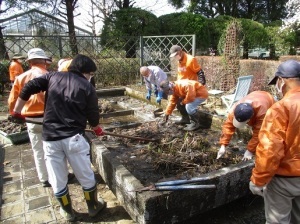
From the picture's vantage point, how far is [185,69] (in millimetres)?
5445

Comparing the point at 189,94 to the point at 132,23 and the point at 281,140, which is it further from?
the point at 132,23

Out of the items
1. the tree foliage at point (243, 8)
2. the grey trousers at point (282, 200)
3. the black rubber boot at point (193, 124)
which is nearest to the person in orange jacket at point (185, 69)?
the black rubber boot at point (193, 124)

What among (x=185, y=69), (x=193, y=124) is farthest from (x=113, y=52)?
(x=193, y=124)

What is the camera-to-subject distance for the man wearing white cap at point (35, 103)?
3.24 meters

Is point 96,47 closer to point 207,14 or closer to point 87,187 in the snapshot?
point 87,187

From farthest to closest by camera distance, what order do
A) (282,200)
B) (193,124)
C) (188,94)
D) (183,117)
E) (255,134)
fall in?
(183,117) → (193,124) → (188,94) → (255,134) → (282,200)

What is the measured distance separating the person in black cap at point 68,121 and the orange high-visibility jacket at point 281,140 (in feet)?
5.34

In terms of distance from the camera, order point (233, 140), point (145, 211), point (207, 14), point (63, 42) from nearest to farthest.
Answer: point (145, 211) < point (233, 140) < point (63, 42) < point (207, 14)

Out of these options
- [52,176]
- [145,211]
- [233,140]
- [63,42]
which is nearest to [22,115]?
[52,176]

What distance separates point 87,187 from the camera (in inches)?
107

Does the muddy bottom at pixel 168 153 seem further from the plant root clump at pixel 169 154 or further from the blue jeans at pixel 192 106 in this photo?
the blue jeans at pixel 192 106

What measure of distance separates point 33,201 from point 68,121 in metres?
1.30

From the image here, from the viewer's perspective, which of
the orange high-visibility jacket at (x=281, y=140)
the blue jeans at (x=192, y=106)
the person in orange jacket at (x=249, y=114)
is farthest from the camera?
the blue jeans at (x=192, y=106)

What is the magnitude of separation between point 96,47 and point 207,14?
57.1ft
